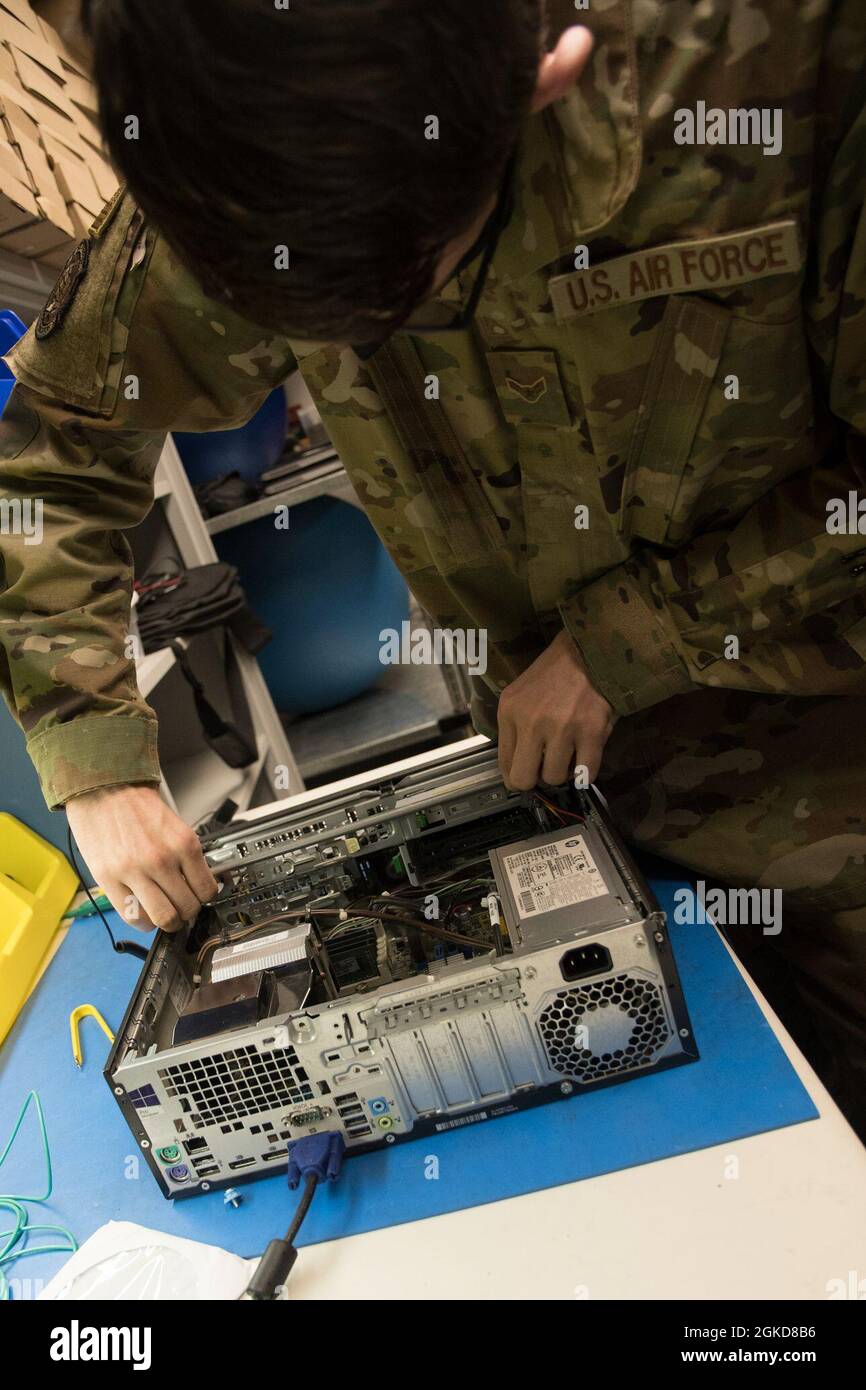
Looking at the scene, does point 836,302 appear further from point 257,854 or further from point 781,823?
point 257,854

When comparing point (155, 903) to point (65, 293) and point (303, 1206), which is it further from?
point (65, 293)

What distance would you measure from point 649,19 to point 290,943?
2.89 feet

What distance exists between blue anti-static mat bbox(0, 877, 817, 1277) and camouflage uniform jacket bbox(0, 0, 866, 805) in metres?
0.33

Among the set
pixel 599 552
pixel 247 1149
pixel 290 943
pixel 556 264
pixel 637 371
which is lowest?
pixel 247 1149

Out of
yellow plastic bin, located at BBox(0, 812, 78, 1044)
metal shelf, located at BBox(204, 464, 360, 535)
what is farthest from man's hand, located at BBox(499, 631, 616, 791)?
metal shelf, located at BBox(204, 464, 360, 535)

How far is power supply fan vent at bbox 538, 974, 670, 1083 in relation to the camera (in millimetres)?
748

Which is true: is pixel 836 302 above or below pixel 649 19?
below

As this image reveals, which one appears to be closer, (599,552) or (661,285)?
(661,285)

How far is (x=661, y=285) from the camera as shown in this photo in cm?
79

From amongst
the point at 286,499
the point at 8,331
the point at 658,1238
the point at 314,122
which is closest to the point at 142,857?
the point at 658,1238

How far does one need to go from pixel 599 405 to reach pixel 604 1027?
23.4 inches

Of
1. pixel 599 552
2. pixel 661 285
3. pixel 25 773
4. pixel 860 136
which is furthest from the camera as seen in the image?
pixel 25 773

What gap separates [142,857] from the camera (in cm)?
91

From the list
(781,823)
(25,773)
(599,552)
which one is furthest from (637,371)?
(25,773)
